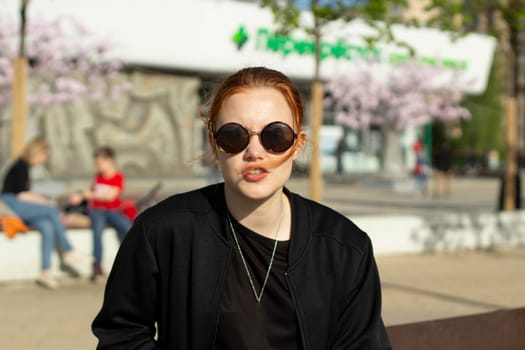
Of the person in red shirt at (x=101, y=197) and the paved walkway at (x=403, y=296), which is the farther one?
the person in red shirt at (x=101, y=197)

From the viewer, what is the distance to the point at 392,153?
34656 mm

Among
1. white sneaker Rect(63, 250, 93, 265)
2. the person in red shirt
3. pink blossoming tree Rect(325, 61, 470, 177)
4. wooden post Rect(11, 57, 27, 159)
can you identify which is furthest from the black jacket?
pink blossoming tree Rect(325, 61, 470, 177)

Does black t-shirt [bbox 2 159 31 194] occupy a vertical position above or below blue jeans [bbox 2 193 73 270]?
above

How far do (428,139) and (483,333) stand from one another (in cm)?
4044

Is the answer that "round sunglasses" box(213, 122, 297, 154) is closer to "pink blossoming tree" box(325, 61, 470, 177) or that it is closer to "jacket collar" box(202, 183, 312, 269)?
"jacket collar" box(202, 183, 312, 269)

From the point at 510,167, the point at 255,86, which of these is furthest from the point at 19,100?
the point at 255,86

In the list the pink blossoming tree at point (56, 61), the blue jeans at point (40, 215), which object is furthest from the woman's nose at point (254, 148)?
the pink blossoming tree at point (56, 61)

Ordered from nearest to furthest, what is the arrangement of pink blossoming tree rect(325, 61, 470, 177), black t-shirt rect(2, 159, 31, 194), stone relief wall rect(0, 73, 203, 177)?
black t-shirt rect(2, 159, 31, 194) → stone relief wall rect(0, 73, 203, 177) → pink blossoming tree rect(325, 61, 470, 177)

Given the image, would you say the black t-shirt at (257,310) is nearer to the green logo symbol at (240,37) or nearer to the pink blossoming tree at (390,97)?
the green logo symbol at (240,37)

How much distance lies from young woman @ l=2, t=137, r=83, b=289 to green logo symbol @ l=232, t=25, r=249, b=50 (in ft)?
66.4

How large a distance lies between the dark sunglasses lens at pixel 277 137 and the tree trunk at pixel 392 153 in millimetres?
32395

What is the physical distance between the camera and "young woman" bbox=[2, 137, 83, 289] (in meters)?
8.66

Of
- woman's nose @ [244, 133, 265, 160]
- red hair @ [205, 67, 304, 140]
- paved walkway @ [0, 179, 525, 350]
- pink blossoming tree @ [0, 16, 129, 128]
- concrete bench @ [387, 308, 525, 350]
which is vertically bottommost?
paved walkway @ [0, 179, 525, 350]

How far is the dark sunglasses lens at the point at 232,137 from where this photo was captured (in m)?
2.12
